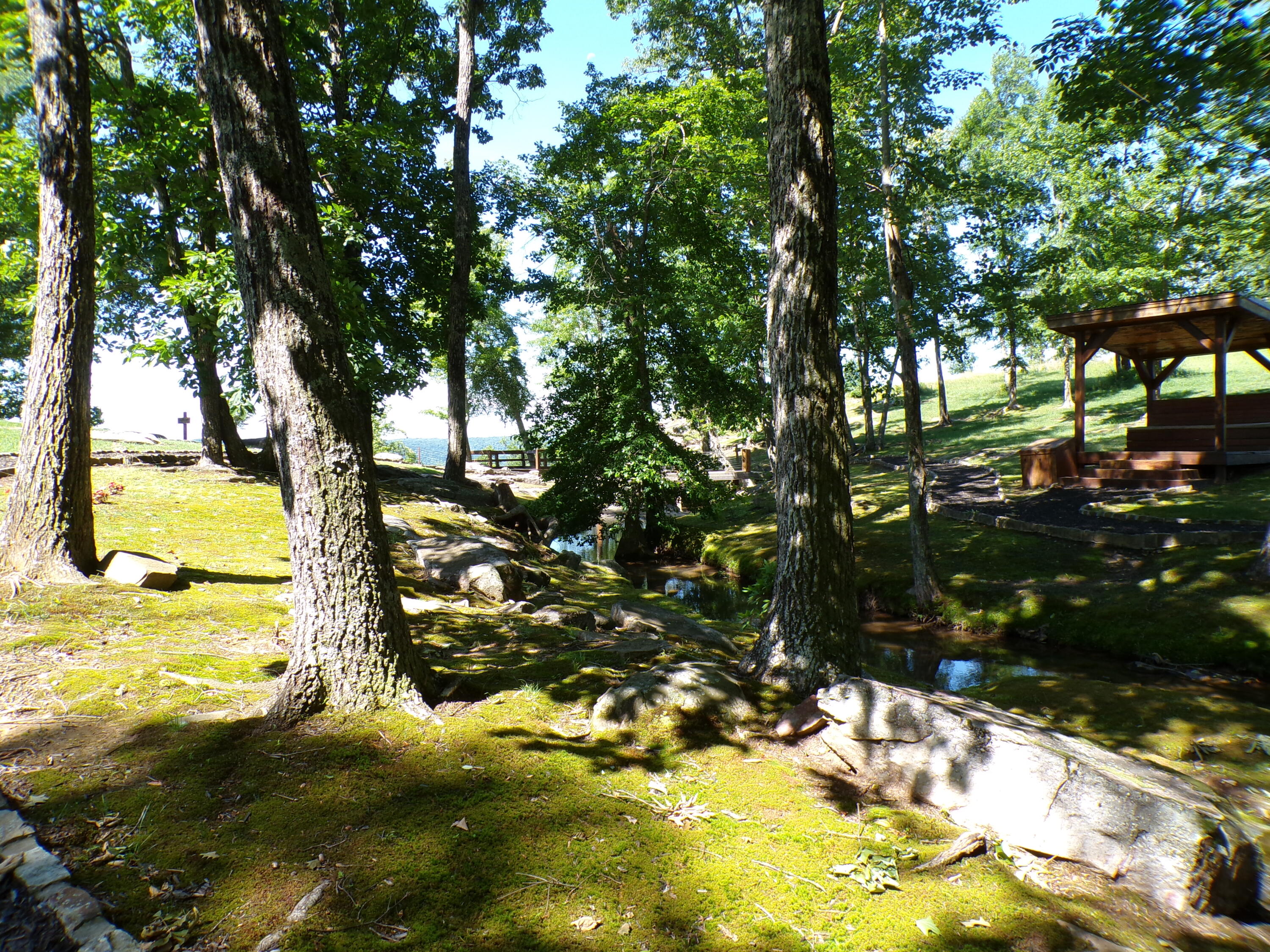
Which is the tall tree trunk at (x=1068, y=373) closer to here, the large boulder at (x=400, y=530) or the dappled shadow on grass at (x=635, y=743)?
the large boulder at (x=400, y=530)

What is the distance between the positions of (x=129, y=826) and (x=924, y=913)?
3.48 m

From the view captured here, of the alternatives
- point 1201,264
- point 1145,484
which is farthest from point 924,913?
point 1201,264

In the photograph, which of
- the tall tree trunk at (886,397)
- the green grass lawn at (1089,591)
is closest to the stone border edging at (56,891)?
the green grass lawn at (1089,591)

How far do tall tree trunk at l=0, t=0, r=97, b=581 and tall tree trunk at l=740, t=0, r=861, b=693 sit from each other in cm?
640

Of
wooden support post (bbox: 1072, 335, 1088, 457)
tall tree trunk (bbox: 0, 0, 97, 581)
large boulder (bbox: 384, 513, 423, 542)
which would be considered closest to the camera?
tall tree trunk (bbox: 0, 0, 97, 581)

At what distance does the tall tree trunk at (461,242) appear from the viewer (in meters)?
17.3

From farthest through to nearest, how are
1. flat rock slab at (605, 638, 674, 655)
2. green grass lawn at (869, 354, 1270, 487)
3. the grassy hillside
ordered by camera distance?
green grass lawn at (869, 354, 1270, 487) → the grassy hillside → flat rock slab at (605, 638, 674, 655)

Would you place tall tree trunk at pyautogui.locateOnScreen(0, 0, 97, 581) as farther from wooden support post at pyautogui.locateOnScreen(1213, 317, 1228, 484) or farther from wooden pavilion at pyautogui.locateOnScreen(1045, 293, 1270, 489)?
wooden support post at pyautogui.locateOnScreen(1213, 317, 1228, 484)

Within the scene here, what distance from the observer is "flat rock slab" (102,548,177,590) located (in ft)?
21.0

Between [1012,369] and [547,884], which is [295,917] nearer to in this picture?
[547,884]

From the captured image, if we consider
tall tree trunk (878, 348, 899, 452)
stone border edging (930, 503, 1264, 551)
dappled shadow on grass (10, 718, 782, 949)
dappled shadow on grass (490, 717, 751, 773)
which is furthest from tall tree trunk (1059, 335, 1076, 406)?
dappled shadow on grass (10, 718, 782, 949)

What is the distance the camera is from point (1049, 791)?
3391 millimetres

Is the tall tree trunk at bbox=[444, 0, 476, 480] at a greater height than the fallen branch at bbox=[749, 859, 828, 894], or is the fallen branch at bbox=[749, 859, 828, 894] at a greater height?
the tall tree trunk at bbox=[444, 0, 476, 480]

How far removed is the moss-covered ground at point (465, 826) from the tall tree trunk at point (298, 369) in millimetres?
388
